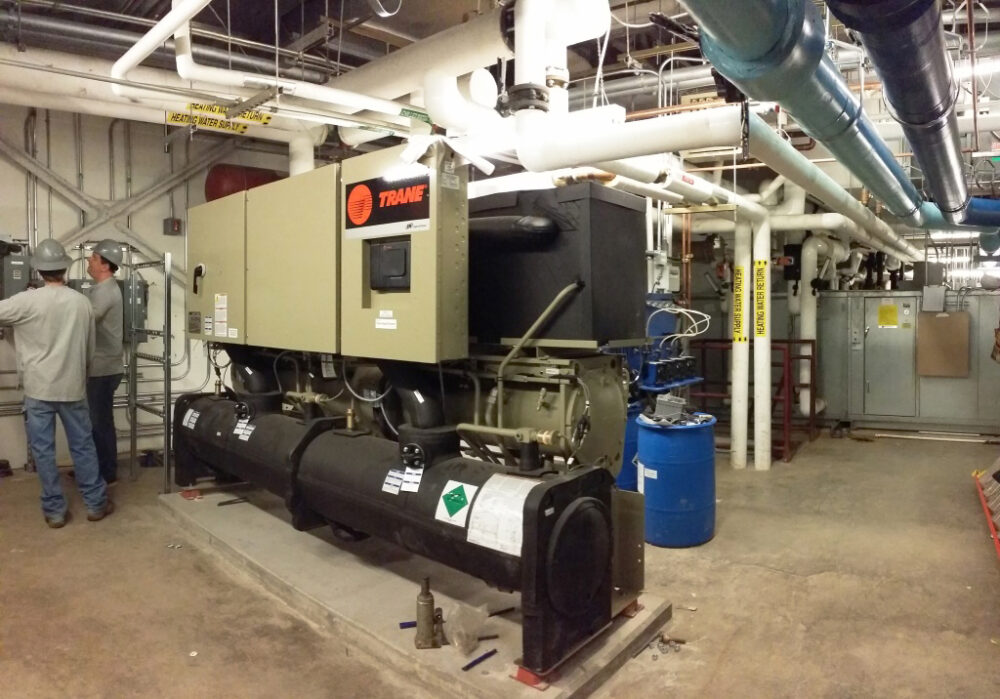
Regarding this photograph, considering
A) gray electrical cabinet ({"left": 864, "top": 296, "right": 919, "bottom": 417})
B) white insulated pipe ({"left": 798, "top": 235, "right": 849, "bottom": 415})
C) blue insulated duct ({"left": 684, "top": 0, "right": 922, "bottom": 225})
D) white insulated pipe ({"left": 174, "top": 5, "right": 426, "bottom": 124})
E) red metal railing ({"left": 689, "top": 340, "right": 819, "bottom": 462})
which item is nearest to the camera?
blue insulated duct ({"left": 684, "top": 0, "right": 922, "bottom": 225})

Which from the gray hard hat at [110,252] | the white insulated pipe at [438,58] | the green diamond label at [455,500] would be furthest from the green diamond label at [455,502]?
the gray hard hat at [110,252]

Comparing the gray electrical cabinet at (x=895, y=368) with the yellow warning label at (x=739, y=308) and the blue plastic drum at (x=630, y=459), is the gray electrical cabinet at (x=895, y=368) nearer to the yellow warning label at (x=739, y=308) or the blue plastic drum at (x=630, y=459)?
the yellow warning label at (x=739, y=308)

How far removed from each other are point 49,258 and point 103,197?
1.42 m

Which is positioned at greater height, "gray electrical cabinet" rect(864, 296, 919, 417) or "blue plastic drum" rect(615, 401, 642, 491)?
"gray electrical cabinet" rect(864, 296, 919, 417)

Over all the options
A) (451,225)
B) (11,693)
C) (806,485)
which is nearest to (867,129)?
(451,225)

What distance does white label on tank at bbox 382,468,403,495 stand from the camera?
2400 millimetres

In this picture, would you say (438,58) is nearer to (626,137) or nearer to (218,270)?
(626,137)

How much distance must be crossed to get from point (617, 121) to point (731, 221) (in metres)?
3.39

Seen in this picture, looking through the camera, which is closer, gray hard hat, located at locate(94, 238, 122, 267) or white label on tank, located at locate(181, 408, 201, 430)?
white label on tank, located at locate(181, 408, 201, 430)

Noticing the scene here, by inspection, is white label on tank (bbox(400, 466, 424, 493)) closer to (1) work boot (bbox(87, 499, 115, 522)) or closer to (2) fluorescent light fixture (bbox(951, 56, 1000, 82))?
(1) work boot (bbox(87, 499, 115, 522))

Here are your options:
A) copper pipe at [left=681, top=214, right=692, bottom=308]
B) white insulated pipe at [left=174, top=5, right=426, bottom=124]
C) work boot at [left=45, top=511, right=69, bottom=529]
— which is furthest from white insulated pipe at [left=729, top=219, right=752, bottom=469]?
work boot at [left=45, top=511, right=69, bottom=529]

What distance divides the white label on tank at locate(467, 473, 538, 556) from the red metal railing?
12.9ft

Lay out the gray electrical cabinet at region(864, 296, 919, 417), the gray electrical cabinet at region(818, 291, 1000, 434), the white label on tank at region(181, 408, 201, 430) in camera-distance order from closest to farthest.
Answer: the white label on tank at region(181, 408, 201, 430) → the gray electrical cabinet at region(818, 291, 1000, 434) → the gray electrical cabinet at region(864, 296, 919, 417)

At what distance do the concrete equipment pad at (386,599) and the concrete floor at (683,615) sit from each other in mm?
Answer: 68
